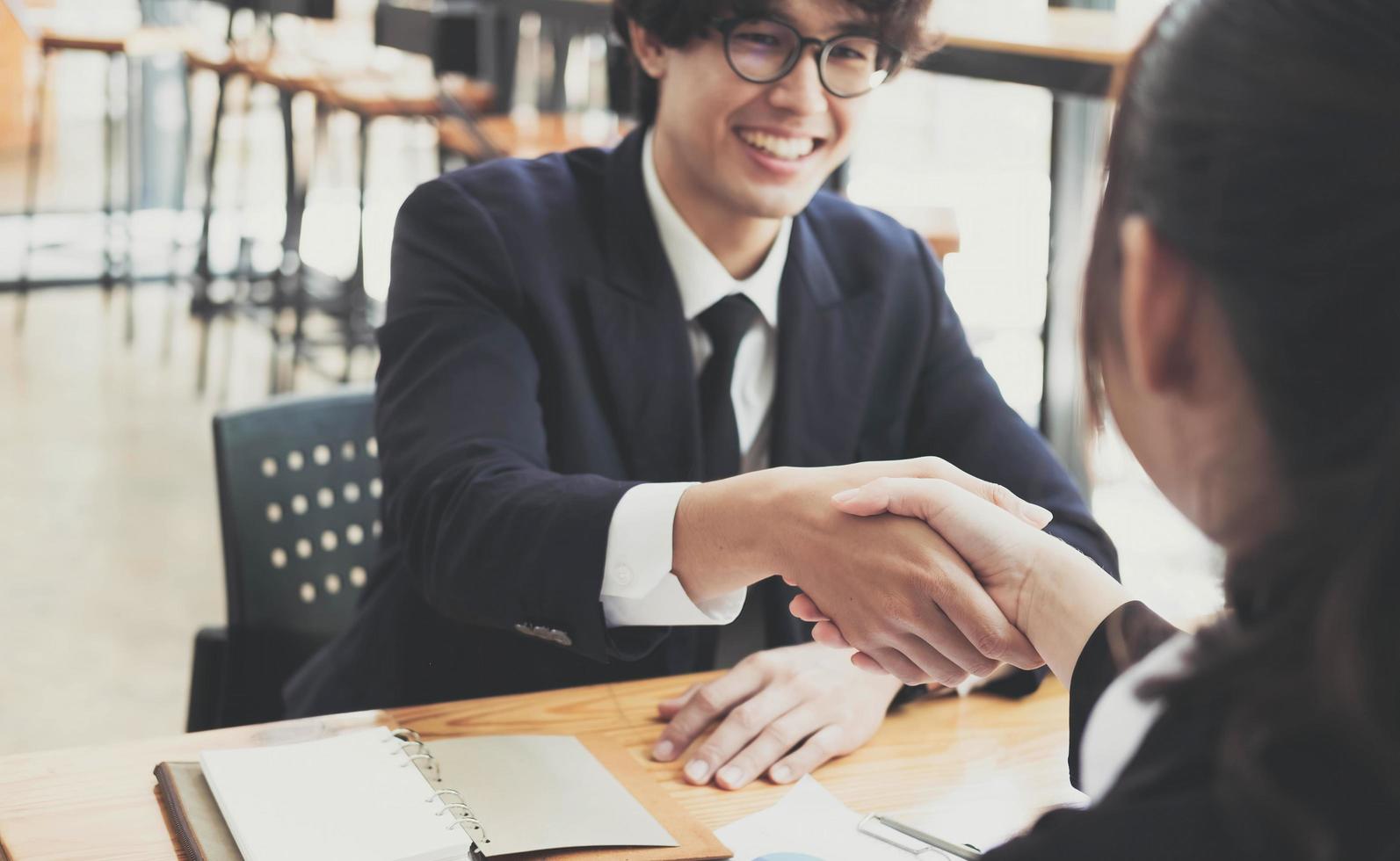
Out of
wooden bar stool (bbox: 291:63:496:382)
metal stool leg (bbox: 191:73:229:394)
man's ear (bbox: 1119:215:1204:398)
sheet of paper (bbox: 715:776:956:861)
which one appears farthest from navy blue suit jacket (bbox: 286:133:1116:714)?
metal stool leg (bbox: 191:73:229:394)

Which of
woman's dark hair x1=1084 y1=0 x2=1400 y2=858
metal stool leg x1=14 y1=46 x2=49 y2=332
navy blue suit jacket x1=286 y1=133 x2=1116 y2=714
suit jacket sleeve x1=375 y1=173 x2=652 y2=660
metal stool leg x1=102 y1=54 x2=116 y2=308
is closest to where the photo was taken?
woman's dark hair x1=1084 y1=0 x2=1400 y2=858

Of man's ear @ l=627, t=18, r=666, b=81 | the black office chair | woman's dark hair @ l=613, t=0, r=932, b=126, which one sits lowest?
the black office chair

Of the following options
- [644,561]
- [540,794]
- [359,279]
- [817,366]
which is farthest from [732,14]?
[359,279]

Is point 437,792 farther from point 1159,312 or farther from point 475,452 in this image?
point 1159,312

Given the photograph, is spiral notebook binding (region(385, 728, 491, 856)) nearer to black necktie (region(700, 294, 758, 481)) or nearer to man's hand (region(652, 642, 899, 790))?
man's hand (region(652, 642, 899, 790))

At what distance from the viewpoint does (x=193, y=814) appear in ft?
3.53

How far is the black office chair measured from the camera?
1753 millimetres

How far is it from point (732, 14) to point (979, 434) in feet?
1.77

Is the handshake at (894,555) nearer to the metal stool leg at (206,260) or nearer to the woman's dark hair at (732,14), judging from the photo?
the woman's dark hair at (732,14)

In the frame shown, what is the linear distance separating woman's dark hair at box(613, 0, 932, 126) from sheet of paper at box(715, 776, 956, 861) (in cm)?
83

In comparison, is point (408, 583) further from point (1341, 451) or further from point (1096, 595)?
point (1341, 451)

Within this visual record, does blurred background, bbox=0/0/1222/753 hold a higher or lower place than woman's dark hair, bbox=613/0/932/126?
lower

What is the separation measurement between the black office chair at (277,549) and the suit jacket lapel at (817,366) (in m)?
0.55

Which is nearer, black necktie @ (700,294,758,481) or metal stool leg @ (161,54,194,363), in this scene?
black necktie @ (700,294,758,481)
